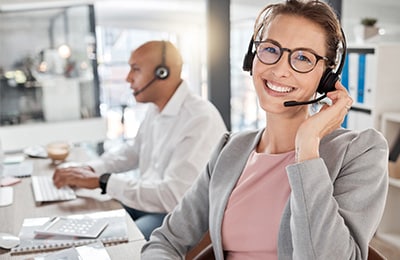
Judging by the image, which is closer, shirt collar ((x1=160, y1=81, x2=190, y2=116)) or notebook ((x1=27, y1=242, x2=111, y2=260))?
notebook ((x1=27, y1=242, x2=111, y2=260))

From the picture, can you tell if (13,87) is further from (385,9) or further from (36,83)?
(385,9)

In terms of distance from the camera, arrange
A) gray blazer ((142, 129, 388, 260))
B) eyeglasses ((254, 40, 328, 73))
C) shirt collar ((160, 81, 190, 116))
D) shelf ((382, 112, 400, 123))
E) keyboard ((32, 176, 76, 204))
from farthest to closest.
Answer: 1. shelf ((382, 112, 400, 123))
2. shirt collar ((160, 81, 190, 116))
3. keyboard ((32, 176, 76, 204))
4. eyeglasses ((254, 40, 328, 73))
5. gray blazer ((142, 129, 388, 260))

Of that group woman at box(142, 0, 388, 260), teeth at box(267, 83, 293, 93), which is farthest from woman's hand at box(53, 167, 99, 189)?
teeth at box(267, 83, 293, 93)

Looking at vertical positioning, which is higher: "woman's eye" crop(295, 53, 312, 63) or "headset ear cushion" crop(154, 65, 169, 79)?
"woman's eye" crop(295, 53, 312, 63)

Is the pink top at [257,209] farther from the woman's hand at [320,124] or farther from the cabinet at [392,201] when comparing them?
the cabinet at [392,201]

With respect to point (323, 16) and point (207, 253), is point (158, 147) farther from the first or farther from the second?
point (323, 16)

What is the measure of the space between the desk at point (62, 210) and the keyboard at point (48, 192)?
0.02 meters

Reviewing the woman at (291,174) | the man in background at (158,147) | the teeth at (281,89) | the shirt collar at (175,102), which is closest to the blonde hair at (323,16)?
the woman at (291,174)

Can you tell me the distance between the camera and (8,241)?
4.29 ft

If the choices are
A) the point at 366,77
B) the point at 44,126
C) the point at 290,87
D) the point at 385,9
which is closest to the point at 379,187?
the point at 290,87

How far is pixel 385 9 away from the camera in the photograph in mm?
3689

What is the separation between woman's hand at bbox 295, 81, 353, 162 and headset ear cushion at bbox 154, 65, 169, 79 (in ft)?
3.54

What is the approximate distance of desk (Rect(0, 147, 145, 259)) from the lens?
4.17 ft

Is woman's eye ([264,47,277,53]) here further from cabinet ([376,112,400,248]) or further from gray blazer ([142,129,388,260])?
cabinet ([376,112,400,248])
